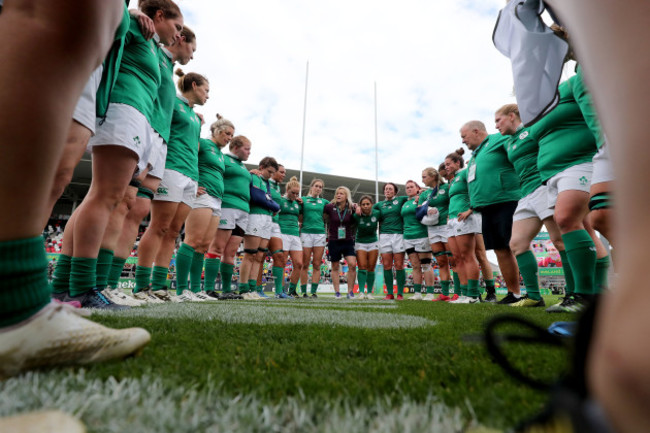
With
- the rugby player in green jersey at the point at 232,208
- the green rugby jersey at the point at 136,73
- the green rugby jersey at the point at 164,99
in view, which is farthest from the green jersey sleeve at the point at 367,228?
the green rugby jersey at the point at 136,73

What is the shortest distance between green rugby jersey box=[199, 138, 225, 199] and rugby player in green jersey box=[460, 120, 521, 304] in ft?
10.5

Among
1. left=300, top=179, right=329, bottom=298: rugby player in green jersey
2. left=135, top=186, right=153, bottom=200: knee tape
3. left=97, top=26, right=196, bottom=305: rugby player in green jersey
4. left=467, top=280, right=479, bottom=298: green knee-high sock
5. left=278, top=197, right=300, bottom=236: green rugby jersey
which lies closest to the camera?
left=97, top=26, right=196, bottom=305: rugby player in green jersey

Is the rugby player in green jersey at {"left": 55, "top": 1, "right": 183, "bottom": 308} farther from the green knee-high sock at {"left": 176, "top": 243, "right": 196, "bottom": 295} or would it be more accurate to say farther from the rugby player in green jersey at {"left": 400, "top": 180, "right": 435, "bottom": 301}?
the rugby player in green jersey at {"left": 400, "top": 180, "right": 435, "bottom": 301}

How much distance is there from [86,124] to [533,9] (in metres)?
1.94

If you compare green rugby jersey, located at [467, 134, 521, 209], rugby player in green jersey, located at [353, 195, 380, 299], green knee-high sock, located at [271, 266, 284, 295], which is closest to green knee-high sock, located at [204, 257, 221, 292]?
green knee-high sock, located at [271, 266, 284, 295]

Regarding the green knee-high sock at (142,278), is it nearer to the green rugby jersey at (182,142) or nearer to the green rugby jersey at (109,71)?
the green rugby jersey at (182,142)

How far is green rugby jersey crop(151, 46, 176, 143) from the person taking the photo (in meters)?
2.72

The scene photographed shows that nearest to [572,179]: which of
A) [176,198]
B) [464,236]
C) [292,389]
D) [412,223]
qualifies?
[292,389]

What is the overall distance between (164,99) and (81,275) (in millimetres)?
1532

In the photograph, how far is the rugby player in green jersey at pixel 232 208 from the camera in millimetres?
4984

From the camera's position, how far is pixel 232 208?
5.03m

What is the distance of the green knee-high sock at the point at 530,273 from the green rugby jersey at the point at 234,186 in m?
3.63

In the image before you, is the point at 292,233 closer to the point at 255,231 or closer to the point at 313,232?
the point at 313,232

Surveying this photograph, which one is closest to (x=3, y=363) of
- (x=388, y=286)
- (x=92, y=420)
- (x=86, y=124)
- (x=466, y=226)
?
(x=92, y=420)
